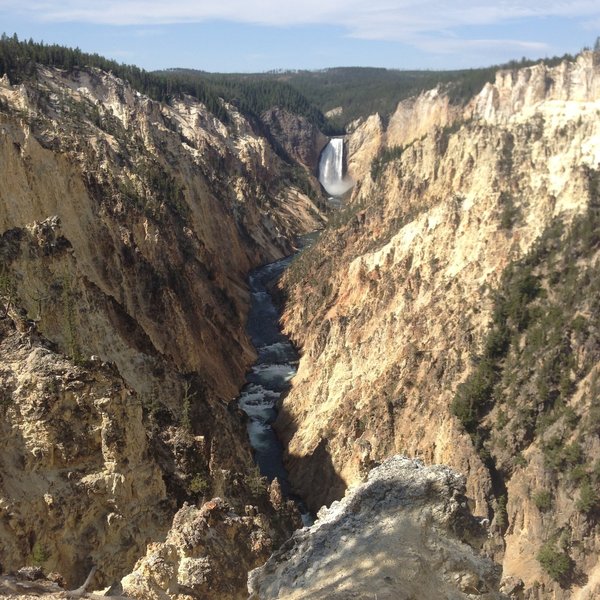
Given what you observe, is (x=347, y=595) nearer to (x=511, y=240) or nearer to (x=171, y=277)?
(x=511, y=240)

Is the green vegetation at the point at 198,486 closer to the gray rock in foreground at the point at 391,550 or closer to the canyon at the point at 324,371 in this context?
the canyon at the point at 324,371

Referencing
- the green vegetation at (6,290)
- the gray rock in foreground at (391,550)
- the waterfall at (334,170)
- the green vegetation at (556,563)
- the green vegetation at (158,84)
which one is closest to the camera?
the gray rock in foreground at (391,550)

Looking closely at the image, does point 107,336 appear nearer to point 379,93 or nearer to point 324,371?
point 324,371

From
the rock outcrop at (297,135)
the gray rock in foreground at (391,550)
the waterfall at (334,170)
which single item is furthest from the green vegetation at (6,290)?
the rock outcrop at (297,135)

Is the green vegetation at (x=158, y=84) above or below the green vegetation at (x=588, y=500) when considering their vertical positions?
above

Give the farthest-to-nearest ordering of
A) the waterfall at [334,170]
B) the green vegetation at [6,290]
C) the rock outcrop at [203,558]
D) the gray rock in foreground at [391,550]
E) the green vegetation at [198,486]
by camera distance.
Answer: the waterfall at [334,170] < the green vegetation at [198,486] < the green vegetation at [6,290] < the rock outcrop at [203,558] < the gray rock in foreground at [391,550]
